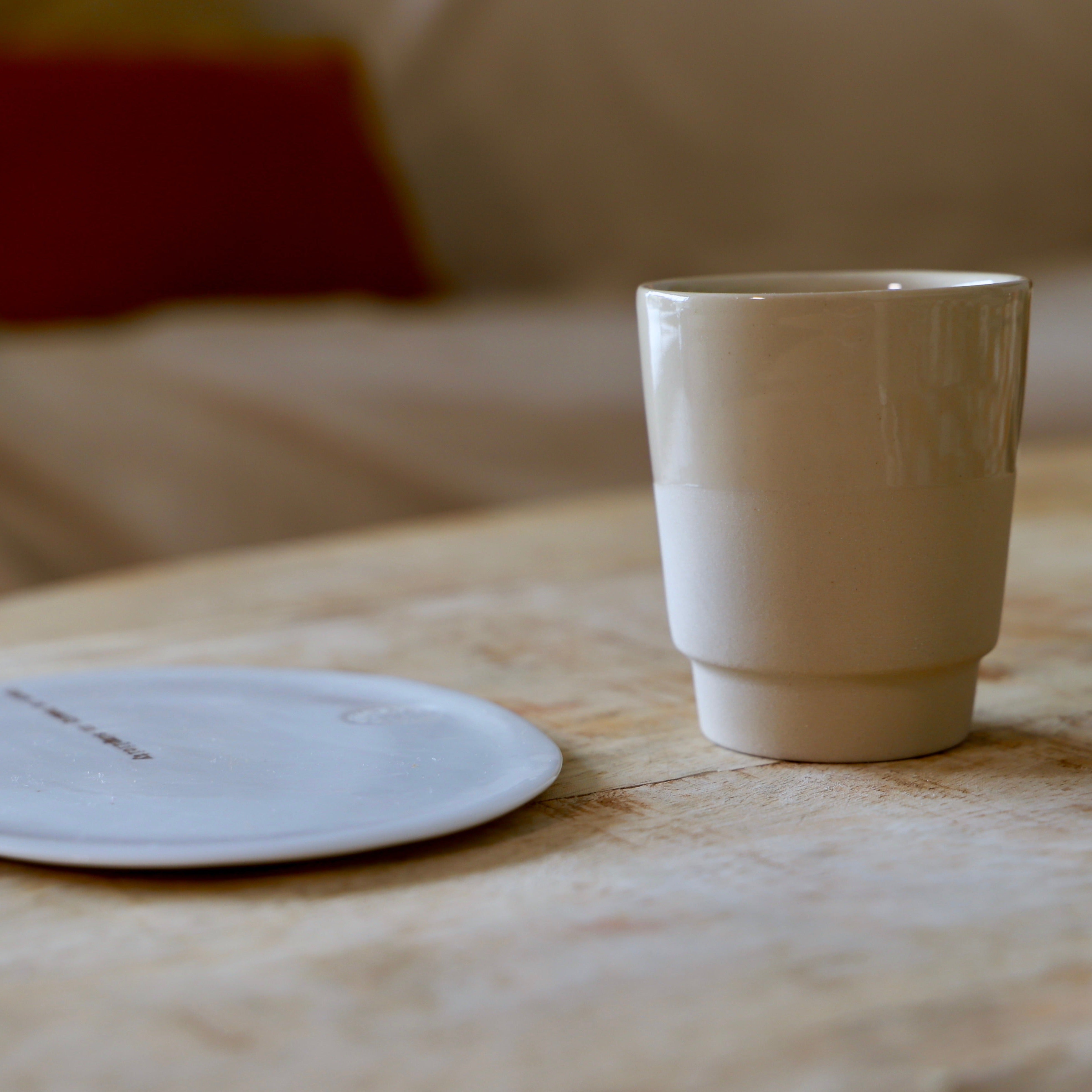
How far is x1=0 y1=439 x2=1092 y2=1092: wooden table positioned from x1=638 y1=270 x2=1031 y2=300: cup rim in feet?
0.46

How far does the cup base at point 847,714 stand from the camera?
42 centimetres

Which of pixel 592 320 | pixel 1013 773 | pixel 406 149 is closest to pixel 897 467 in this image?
pixel 1013 773

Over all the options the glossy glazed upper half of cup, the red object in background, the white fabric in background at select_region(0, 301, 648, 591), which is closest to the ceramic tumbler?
the glossy glazed upper half of cup

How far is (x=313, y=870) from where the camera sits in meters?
0.34

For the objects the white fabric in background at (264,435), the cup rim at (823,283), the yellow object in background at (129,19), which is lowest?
the white fabric in background at (264,435)

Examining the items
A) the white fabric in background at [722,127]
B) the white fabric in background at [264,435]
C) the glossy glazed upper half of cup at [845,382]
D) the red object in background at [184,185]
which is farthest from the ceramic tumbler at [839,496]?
the white fabric in background at [722,127]

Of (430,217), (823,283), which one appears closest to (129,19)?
(430,217)

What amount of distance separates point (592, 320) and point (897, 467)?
1632mm

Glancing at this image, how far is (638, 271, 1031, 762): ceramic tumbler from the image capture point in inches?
15.6

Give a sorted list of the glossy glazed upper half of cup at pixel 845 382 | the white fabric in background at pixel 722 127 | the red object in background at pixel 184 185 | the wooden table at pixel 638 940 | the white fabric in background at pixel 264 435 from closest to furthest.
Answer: the wooden table at pixel 638 940
the glossy glazed upper half of cup at pixel 845 382
the white fabric in background at pixel 264 435
the red object in background at pixel 184 185
the white fabric in background at pixel 722 127

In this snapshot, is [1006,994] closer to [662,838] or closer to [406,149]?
[662,838]

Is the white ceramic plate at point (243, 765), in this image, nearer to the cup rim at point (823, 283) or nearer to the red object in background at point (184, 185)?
the cup rim at point (823, 283)

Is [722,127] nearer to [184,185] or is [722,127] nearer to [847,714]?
[184,185]

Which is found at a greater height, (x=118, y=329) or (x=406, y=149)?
(x=406, y=149)
